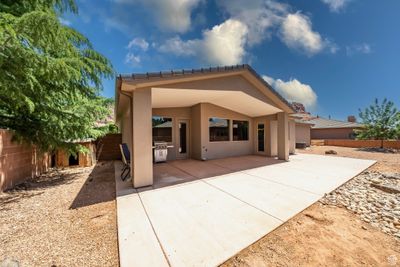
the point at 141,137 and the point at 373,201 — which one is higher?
the point at 141,137

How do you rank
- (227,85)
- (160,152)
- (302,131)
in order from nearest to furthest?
1. (227,85)
2. (160,152)
3. (302,131)

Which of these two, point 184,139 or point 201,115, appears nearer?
point 201,115

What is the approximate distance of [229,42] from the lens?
1103 cm

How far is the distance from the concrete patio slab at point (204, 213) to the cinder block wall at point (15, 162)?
3.35m

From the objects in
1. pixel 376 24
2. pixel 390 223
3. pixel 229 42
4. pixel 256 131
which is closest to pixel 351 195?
pixel 390 223

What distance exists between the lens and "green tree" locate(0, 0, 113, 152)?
357cm

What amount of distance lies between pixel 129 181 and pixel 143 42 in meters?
8.57

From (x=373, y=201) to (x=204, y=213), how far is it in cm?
426

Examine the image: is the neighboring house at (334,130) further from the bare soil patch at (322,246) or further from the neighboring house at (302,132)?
the bare soil patch at (322,246)

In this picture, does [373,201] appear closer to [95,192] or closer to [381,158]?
[95,192]

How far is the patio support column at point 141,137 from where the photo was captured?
4781 millimetres

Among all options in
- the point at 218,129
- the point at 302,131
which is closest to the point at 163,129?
the point at 218,129

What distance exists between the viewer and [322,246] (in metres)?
2.47

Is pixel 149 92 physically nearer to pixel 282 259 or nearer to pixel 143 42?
pixel 282 259
